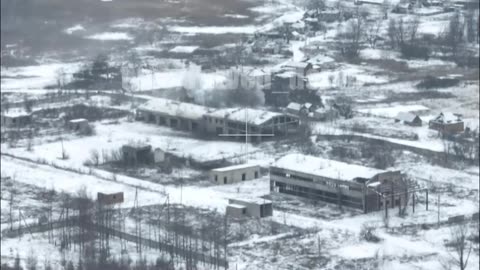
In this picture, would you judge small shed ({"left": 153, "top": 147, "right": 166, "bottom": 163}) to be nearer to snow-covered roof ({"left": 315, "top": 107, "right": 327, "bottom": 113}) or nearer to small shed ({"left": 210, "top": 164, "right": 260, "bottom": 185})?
small shed ({"left": 210, "top": 164, "right": 260, "bottom": 185})

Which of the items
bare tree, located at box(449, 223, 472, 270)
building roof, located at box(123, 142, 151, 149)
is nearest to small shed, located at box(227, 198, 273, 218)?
bare tree, located at box(449, 223, 472, 270)

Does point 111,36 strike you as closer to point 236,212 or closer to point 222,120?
point 222,120

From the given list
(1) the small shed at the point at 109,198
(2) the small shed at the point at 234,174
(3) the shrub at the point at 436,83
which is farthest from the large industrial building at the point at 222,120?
(1) the small shed at the point at 109,198

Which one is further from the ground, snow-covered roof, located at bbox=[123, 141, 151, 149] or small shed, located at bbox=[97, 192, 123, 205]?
snow-covered roof, located at bbox=[123, 141, 151, 149]

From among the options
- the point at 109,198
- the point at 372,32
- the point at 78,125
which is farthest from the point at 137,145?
the point at 372,32

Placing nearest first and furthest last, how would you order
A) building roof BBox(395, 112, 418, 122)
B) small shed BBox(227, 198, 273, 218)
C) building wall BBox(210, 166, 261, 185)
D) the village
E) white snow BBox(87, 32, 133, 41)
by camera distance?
the village → small shed BBox(227, 198, 273, 218) → building wall BBox(210, 166, 261, 185) → building roof BBox(395, 112, 418, 122) → white snow BBox(87, 32, 133, 41)

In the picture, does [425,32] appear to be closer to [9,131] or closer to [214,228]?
[9,131]

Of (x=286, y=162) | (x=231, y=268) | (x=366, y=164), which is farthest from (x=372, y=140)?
(x=231, y=268)
